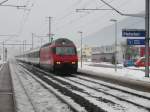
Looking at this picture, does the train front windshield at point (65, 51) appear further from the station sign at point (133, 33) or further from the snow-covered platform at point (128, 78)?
the station sign at point (133, 33)

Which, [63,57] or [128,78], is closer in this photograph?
[128,78]

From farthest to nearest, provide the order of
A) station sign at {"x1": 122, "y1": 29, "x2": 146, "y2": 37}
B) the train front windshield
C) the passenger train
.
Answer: the train front windshield
the passenger train
station sign at {"x1": 122, "y1": 29, "x2": 146, "y2": 37}

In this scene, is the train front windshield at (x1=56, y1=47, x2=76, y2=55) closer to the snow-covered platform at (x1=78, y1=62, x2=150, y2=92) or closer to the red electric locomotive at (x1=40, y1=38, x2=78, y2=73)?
the red electric locomotive at (x1=40, y1=38, x2=78, y2=73)

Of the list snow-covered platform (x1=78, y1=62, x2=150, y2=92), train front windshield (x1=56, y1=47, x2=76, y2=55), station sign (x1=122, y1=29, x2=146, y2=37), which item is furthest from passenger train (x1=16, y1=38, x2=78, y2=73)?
station sign (x1=122, y1=29, x2=146, y2=37)

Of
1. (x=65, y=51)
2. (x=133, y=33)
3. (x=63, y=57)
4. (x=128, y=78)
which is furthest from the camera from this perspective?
(x=65, y=51)

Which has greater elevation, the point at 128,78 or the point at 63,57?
the point at 63,57

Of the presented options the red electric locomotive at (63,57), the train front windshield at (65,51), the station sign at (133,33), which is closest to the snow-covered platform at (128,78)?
the red electric locomotive at (63,57)

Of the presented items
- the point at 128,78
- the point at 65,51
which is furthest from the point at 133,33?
the point at 65,51

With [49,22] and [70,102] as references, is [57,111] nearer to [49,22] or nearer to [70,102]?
[70,102]

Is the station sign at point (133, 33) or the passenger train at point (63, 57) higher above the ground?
the station sign at point (133, 33)

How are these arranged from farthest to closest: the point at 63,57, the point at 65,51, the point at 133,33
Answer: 1. the point at 65,51
2. the point at 63,57
3. the point at 133,33

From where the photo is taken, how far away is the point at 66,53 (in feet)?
127

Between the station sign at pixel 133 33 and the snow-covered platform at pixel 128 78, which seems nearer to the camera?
the snow-covered platform at pixel 128 78

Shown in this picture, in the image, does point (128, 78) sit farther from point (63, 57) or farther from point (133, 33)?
point (63, 57)
